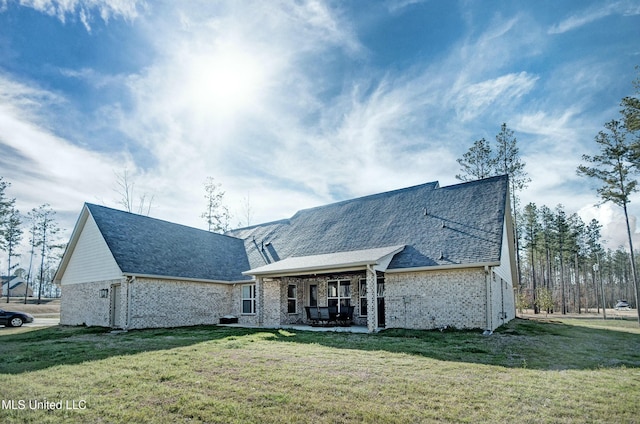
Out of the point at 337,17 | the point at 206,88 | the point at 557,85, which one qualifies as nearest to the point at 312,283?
the point at 206,88

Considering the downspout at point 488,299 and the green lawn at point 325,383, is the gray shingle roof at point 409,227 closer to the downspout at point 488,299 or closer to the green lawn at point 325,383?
the downspout at point 488,299

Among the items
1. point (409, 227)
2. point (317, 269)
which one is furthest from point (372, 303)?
point (409, 227)

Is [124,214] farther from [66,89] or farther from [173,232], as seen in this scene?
[66,89]

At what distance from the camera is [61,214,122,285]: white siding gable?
1630cm

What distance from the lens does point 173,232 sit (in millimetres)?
20203

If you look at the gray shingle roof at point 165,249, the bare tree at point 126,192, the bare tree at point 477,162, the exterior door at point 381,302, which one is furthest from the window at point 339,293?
the bare tree at point 126,192

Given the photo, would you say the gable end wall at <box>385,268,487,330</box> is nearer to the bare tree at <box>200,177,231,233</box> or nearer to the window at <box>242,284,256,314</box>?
the window at <box>242,284,256,314</box>

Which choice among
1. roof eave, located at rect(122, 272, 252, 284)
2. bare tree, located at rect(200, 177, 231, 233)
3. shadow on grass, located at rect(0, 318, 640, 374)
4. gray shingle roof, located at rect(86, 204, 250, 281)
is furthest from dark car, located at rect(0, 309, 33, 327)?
bare tree, located at rect(200, 177, 231, 233)

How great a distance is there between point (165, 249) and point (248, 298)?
4719 mm

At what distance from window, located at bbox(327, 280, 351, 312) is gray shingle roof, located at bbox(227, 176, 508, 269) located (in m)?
1.63

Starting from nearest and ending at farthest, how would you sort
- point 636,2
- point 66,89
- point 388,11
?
point 636,2 → point 388,11 → point 66,89

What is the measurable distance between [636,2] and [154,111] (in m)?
15.7

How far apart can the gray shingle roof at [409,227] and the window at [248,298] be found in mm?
1843

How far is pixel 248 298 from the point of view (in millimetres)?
19172
